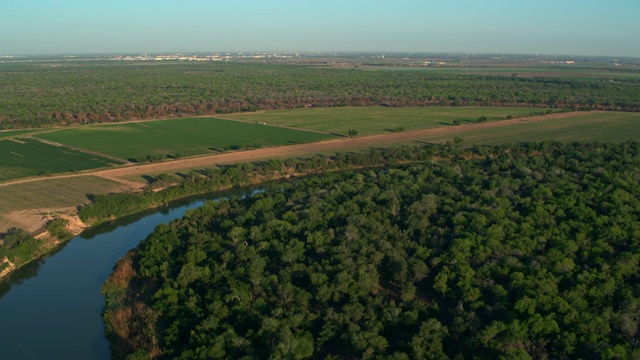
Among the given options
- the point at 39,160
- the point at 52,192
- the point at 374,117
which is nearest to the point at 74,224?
the point at 52,192

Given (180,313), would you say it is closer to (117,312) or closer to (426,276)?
(117,312)

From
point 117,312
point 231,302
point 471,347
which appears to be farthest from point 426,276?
point 117,312

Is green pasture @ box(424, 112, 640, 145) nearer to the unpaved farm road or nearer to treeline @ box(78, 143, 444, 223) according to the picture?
the unpaved farm road

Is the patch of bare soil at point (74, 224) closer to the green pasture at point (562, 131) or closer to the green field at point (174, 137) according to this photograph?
the green field at point (174, 137)

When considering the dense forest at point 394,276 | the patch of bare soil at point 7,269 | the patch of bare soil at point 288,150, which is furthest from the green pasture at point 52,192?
the dense forest at point 394,276

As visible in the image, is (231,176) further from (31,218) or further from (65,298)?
(65,298)

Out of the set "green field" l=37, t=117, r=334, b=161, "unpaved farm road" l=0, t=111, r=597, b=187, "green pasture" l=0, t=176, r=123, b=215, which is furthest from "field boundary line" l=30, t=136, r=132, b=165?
"green pasture" l=0, t=176, r=123, b=215

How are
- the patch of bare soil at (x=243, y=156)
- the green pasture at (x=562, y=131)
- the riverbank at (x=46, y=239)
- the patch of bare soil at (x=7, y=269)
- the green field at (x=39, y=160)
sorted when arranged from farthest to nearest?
1. the green pasture at (x=562, y=131)
2. the green field at (x=39, y=160)
3. the patch of bare soil at (x=243, y=156)
4. the riverbank at (x=46, y=239)
5. the patch of bare soil at (x=7, y=269)
